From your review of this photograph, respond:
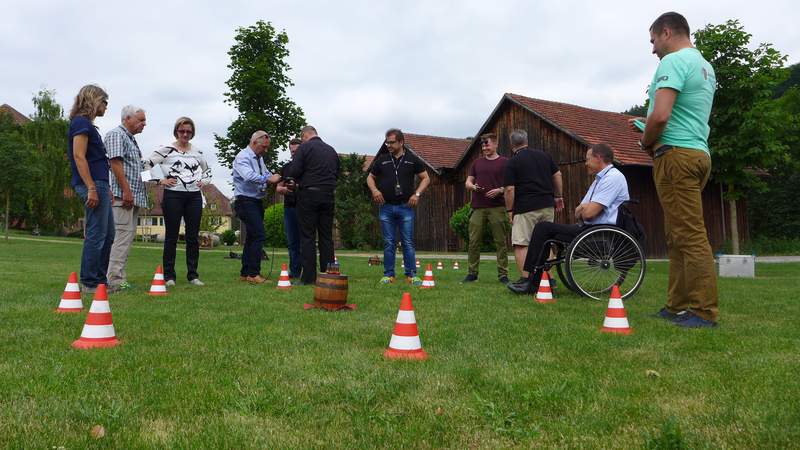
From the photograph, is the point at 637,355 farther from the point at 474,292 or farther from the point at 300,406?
the point at 474,292

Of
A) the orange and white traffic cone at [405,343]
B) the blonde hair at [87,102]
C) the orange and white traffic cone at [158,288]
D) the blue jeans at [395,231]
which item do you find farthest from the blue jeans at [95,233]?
the orange and white traffic cone at [405,343]

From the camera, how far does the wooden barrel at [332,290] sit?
4.75 m

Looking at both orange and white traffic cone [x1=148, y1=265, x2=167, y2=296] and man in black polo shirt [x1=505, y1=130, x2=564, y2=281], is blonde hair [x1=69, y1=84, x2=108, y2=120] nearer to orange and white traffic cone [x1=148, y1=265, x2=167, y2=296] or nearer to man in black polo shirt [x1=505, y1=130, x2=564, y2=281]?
orange and white traffic cone [x1=148, y1=265, x2=167, y2=296]

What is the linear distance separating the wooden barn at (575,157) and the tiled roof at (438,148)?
1.10m

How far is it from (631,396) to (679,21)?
11.0 feet

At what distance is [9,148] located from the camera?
24.1 m

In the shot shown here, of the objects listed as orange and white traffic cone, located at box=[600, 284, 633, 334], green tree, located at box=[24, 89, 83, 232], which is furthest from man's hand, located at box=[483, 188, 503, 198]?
green tree, located at box=[24, 89, 83, 232]

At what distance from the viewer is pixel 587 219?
602 cm

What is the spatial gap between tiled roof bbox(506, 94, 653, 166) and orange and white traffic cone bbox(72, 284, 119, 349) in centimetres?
1827

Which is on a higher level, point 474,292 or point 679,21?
point 679,21

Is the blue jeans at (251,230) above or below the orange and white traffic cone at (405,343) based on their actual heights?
above

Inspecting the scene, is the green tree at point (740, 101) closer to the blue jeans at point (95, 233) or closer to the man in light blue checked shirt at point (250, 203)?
the man in light blue checked shirt at point (250, 203)

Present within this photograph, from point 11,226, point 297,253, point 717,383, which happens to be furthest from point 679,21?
point 11,226

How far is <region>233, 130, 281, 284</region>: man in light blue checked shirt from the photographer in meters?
7.43
